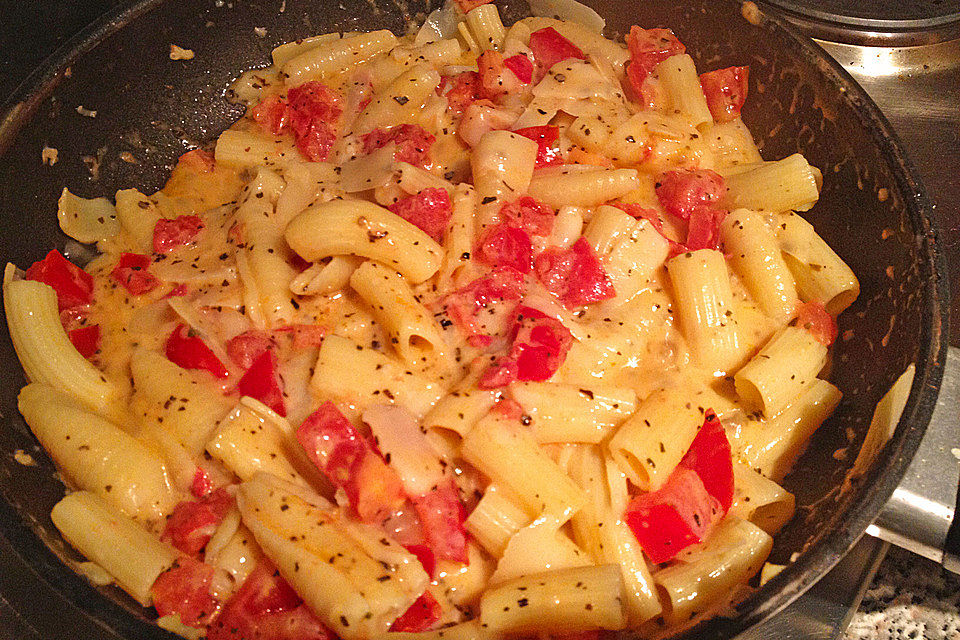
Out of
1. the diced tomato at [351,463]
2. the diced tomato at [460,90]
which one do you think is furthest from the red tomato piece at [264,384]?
the diced tomato at [460,90]

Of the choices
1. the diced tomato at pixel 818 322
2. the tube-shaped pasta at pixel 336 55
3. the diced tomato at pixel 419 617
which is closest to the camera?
the diced tomato at pixel 419 617

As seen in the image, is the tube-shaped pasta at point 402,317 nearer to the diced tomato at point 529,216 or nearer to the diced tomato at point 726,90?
the diced tomato at point 529,216

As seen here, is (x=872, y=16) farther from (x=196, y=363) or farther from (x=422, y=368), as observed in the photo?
(x=196, y=363)

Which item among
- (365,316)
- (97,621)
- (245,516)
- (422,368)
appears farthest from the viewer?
(365,316)

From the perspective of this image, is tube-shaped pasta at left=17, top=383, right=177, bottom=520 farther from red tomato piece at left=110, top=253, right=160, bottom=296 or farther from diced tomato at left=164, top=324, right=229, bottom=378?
red tomato piece at left=110, top=253, right=160, bottom=296

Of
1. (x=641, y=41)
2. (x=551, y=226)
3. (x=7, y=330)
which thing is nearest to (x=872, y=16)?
(x=641, y=41)

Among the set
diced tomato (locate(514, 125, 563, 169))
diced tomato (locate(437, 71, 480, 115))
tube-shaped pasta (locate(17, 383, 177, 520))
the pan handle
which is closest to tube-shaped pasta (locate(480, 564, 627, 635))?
the pan handle
